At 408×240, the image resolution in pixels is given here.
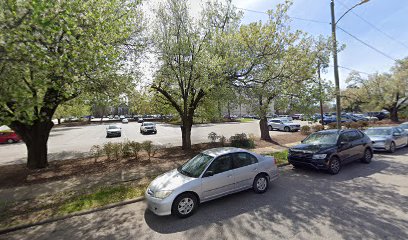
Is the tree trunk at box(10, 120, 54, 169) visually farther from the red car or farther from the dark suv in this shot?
the red car

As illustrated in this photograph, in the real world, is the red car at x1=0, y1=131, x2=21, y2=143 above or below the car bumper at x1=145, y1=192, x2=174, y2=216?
above

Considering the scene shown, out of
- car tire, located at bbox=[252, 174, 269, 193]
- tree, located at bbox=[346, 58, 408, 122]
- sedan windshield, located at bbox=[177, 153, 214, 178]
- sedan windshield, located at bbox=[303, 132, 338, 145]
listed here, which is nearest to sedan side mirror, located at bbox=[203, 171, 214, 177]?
sedan windshield, located at bbox=[177, 153, 214, 178]

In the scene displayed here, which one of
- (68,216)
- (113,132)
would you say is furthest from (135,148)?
(113,132)

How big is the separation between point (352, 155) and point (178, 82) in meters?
8.71

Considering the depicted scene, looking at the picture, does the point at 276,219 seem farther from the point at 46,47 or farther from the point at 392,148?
the point at 392,148

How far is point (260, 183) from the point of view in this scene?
5.74 m

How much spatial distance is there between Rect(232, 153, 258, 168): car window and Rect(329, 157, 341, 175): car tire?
10.8 feet

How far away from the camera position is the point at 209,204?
5.16 meters

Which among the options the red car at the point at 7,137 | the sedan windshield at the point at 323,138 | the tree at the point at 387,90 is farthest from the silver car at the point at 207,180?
the tree at the point at 387,90

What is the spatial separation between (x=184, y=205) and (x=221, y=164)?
145 cm

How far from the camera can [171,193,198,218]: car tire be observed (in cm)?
447

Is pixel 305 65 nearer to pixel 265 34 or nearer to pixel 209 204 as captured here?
pixel 265 34

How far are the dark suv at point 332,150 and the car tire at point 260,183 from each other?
260cm

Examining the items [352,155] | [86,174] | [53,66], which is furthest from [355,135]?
[86,174]
